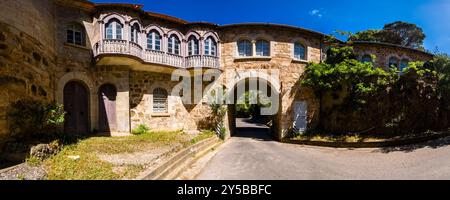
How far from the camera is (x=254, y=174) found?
634 centimetres

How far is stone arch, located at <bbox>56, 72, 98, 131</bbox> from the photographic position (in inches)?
421

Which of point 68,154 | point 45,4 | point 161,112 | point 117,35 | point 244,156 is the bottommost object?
point 244,156

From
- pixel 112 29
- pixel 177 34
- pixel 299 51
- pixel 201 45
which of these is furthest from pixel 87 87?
pixel 299 51

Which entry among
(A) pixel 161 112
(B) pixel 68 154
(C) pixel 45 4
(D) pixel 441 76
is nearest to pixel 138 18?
(C) pixel 45 4

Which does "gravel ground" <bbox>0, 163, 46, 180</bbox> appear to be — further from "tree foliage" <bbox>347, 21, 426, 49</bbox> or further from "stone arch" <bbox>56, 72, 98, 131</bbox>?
"tree foliage" <bbox>347, 21, 426, 49</bbox>

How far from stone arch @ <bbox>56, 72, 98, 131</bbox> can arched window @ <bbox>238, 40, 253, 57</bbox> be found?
934 cm

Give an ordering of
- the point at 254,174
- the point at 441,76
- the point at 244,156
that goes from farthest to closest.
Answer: the point at 441,76
the point at 244,156
the point at 254,174

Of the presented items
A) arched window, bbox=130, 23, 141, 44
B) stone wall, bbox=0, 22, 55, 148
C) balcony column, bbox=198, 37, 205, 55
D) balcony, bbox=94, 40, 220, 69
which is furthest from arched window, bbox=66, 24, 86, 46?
balcony column, bbox=198, 37, 205, 55

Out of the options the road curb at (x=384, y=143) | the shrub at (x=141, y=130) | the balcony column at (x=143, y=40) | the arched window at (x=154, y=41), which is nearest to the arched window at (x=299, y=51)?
the road curb at (x=384, y=143)

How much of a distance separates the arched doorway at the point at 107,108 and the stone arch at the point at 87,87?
33 cm

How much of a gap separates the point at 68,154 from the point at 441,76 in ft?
55.7

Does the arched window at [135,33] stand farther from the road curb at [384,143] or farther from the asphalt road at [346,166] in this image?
the road curb at [384,143]
